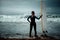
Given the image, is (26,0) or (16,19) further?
(16,19)

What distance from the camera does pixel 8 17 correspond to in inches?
546

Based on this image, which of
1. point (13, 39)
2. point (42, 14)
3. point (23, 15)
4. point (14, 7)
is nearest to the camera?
point (13, 39)

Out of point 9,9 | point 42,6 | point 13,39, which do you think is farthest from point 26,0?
point 13,39

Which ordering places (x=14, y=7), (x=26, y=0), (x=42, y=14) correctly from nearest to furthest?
(x=42, y=14)
(x=26, y=0)
(x=14, y=7)

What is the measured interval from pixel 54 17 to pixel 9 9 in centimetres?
503

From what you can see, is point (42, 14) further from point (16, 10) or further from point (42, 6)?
point (16, 10)

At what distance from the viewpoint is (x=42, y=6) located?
21.4 feet

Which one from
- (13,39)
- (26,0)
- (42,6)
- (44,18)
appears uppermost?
(26,0)

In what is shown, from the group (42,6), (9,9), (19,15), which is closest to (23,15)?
(19,15)

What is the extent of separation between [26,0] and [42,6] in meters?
3.90

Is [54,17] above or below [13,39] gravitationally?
above

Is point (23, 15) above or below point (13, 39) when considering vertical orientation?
above

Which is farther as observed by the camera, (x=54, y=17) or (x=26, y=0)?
(x=54, y=17)

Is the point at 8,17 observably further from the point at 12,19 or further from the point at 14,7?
the point at 14,7
